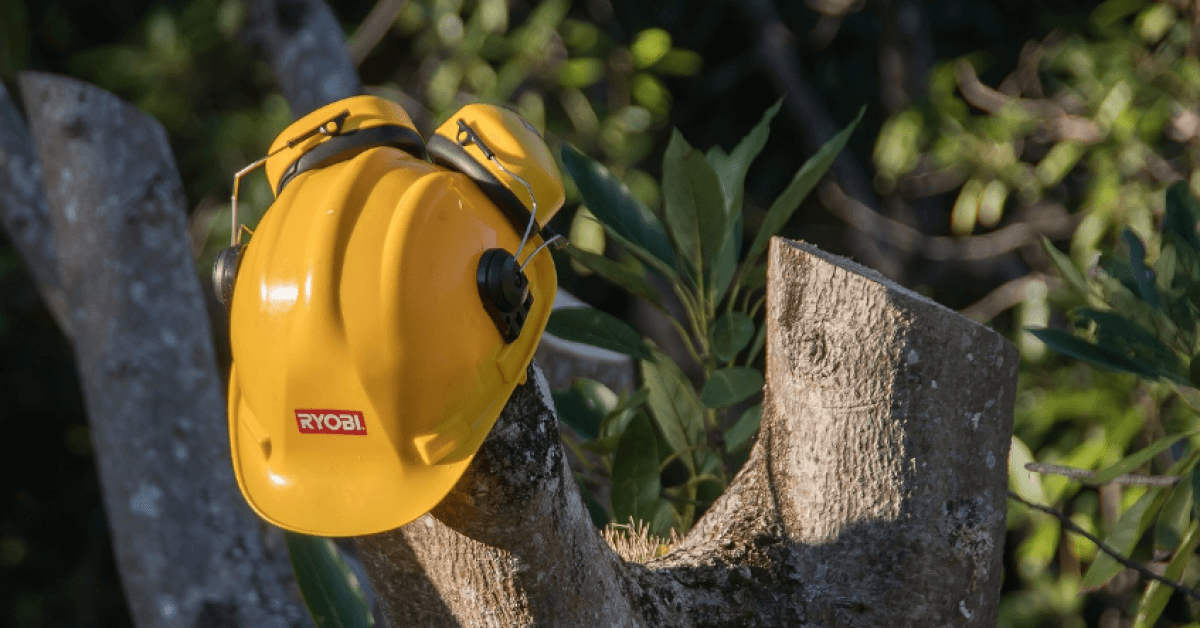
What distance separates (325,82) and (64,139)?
370 mm

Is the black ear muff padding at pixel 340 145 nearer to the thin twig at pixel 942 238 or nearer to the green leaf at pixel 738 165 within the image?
the green leaf at pixel 738 165

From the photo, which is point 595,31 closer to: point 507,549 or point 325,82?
point 325,82

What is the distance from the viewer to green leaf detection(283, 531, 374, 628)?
0.70 m

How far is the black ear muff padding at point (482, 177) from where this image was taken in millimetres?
485

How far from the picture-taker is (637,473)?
0.80 m

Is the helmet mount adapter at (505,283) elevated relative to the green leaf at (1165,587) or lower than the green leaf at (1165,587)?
elevated

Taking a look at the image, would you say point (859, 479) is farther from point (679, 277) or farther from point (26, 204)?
point (26, 204)

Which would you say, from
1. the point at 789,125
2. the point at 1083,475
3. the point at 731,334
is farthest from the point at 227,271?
the point at 789,125

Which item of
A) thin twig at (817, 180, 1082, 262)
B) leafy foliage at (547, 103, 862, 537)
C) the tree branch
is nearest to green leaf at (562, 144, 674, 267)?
leafy foliage at (547, 103, 862, 537)

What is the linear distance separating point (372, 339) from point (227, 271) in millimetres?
114

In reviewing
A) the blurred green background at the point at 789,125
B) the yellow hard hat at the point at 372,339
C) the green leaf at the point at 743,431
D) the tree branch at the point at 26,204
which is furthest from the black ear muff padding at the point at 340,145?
the tree branch at the point at 26,204

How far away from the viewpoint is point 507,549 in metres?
0.46

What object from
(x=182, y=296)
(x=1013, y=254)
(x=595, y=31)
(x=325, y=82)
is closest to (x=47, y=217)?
(x=182, y=296)

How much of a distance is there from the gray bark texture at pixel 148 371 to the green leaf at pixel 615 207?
0.74 meters
